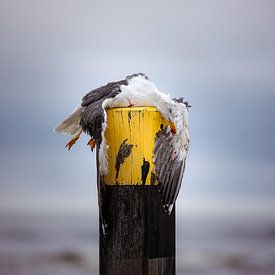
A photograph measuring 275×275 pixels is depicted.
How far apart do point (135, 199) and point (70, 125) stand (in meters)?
0.63

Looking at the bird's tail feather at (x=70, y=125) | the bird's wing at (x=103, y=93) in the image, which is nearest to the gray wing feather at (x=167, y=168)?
the bird's wing at (x=103, y=93)

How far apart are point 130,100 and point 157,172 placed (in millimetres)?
311

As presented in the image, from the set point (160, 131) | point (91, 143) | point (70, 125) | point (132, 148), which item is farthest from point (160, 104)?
point (70, 125)

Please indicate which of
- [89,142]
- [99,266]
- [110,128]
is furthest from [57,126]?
[99,266]

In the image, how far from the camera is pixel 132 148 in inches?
83.2

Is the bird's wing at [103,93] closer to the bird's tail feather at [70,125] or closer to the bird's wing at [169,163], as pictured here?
the bird's tail feather at [70,125]

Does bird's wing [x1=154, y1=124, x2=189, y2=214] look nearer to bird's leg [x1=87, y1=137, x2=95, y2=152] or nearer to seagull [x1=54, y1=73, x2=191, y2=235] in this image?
seagull [x1=54, y1=73, x2=191, y2=235]

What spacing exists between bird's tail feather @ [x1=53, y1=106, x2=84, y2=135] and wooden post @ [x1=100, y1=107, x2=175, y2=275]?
417 millimetres

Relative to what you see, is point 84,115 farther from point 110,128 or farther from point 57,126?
point 57,126

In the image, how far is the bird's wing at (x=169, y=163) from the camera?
2141 millimetres

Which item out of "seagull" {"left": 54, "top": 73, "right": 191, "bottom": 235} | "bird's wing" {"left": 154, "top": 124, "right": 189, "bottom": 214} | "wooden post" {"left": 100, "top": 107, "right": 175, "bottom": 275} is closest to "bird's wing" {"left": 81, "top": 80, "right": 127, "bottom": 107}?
"seagull" {"left": 54, "top": 73, "right": 191, "bottom": 235}

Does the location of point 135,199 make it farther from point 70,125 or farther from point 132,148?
point 70,125

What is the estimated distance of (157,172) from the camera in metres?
2.14

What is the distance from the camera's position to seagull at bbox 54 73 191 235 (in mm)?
2131
